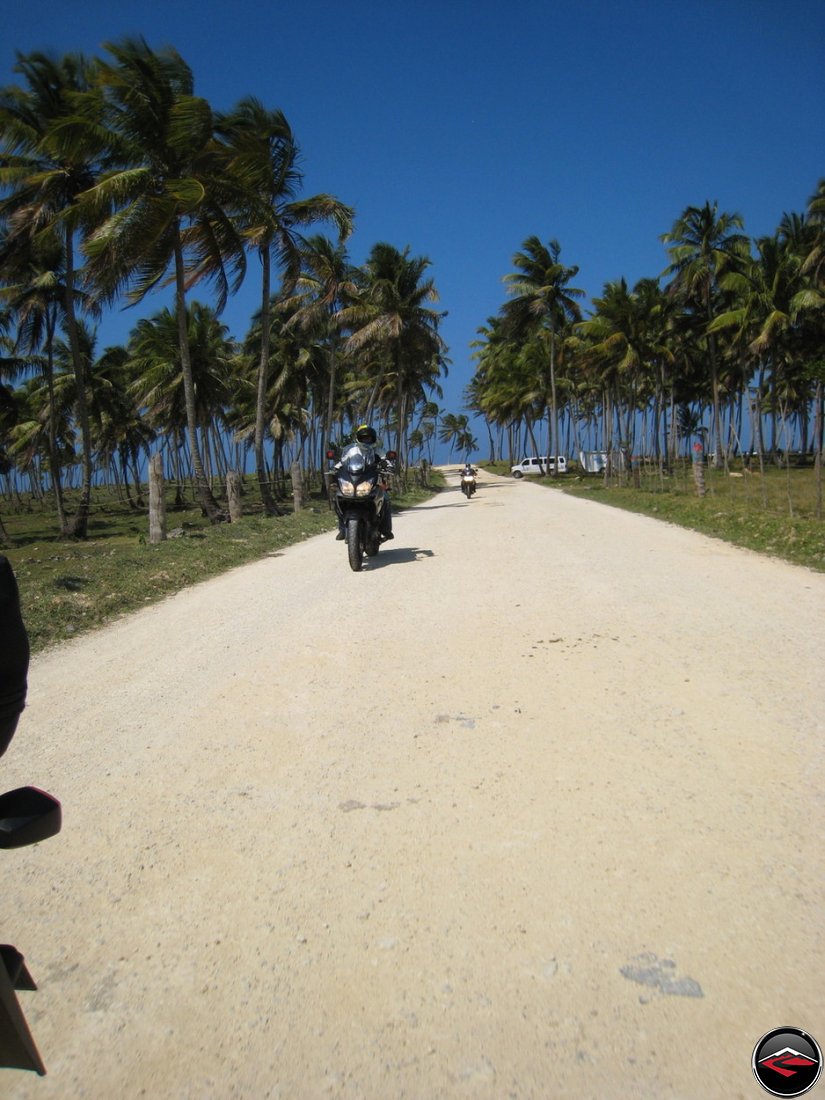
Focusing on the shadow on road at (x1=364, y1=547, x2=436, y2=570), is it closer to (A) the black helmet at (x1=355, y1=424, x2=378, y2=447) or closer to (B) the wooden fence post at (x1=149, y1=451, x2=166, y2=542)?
(A) the black helmet at (x1=355, y1=424, x2=378, y2=447)

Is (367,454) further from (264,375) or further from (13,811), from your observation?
(264,375)

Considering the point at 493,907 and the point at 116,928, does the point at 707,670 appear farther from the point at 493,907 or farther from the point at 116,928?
the point at 116,928

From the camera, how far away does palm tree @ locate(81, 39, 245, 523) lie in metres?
15.1

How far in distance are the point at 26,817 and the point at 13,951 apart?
316mm

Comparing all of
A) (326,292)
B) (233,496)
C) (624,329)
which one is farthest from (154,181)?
(624,329)

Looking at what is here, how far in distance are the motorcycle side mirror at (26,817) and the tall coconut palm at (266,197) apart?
1848 cm

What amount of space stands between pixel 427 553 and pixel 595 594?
3.70m

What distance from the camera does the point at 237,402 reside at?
44125mm

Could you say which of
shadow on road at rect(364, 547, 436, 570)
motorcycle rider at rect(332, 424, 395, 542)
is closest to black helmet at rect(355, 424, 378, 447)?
motorcycle rider at rect(332, 424, 395, 542)

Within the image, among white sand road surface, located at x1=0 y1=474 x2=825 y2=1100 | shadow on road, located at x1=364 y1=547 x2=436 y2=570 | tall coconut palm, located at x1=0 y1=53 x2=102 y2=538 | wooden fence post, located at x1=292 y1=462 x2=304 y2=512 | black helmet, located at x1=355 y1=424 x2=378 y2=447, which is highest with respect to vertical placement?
tall coconut palm, located at x1=0 y1=53 x2=102 y2=538

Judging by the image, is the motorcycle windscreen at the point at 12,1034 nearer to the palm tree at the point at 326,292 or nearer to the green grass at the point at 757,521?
the green grass at the point at 757,521

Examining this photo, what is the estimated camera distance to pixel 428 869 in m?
2.42

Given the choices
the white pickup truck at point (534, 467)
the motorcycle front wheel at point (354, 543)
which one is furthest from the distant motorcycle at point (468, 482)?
the white pickup truck at point (534, 467)

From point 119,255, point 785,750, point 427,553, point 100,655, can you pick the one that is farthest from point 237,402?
point 785,750
